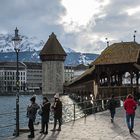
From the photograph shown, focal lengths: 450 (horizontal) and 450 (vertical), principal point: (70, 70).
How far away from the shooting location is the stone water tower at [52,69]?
388 feet

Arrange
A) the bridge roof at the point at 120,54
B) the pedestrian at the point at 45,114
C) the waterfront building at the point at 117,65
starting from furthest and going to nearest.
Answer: the bridge roof at the point at 120,54
the waterfront building at the point at 117,65
the pedestrian at the point at 45,114

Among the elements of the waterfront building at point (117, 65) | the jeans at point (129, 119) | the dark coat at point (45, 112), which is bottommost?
the jeans at point (129, 119)

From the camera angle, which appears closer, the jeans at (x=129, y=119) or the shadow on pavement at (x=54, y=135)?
the shadow on pavement at (x=54, y=135)

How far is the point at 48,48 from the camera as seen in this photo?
4749 inches

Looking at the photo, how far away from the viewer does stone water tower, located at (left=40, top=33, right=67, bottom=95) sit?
388 feet

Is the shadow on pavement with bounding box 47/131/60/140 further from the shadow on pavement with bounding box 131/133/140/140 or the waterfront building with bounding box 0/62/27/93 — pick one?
the waterfront building with bounding box 0/62/27/93

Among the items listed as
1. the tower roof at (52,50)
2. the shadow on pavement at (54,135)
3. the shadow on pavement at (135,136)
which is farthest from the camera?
the tower roof at (52,50)

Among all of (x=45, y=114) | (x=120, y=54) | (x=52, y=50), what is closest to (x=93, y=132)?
(x=45, y=114)

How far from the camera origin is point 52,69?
390ft

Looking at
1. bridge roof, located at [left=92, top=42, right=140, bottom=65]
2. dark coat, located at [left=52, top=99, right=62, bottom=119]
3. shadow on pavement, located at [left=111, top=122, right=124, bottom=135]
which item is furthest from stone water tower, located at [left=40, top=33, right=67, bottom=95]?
dark coat, located at [left=52, top=99, right=62, bottom=119]

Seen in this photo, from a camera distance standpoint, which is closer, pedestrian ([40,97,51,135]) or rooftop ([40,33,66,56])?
pedestrian ([40,97,51,135])

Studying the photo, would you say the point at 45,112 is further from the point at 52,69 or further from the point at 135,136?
the point at 52,69

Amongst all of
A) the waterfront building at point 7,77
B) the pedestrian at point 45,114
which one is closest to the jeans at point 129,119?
the pedestrian at point 45,114

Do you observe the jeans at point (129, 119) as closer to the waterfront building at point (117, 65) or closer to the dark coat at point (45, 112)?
the dark coat at point (45, 112)
